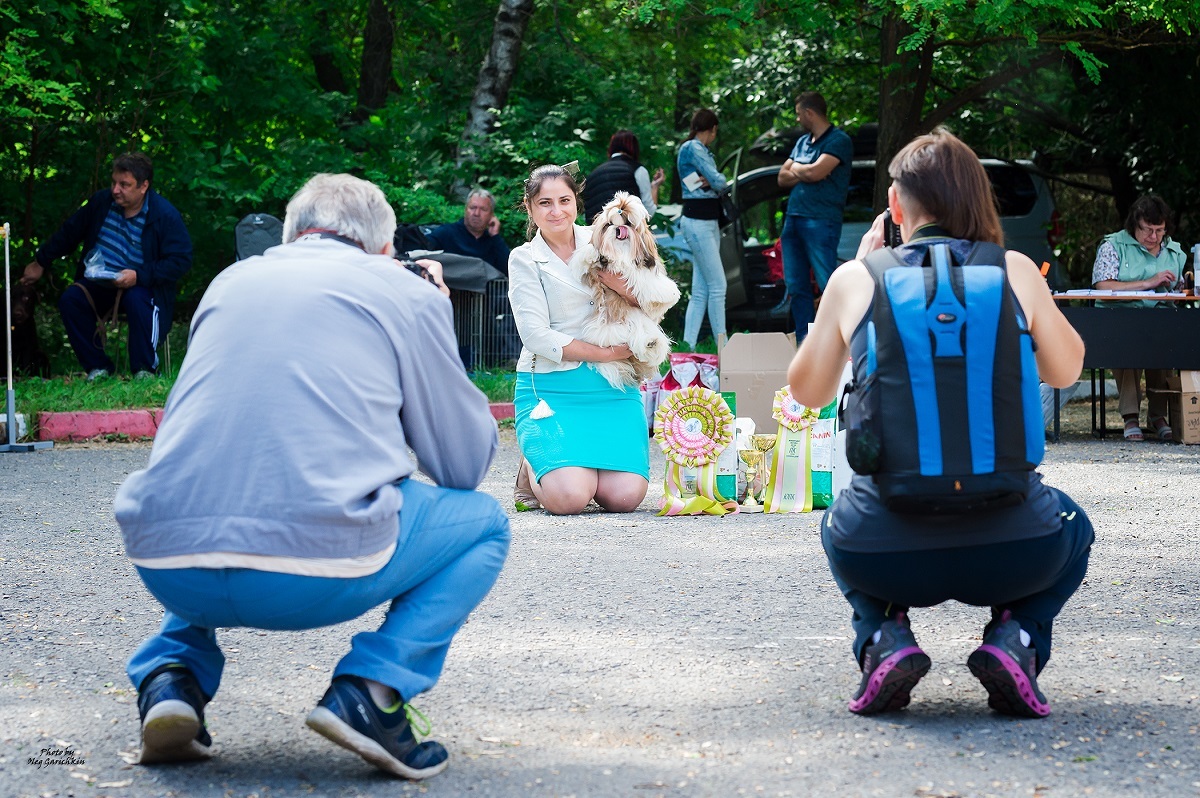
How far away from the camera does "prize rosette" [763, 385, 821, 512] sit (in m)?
6.99

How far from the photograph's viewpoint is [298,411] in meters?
2.83

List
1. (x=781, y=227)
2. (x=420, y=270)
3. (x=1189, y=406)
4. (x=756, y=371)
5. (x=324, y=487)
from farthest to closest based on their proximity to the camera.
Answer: (x=781, y=227)
(x=1189, y=406)
(x=756, y=371)
(x=420, y=270)
(x=324, y=487)

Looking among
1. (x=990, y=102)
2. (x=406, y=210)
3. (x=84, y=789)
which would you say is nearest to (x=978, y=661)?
(x=84, y=789)

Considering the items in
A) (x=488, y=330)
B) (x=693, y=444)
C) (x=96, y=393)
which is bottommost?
(x=693, y=444)

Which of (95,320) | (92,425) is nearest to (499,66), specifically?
(95,320)

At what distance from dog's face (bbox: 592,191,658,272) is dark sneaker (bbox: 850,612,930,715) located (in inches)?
142

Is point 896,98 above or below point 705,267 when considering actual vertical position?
above

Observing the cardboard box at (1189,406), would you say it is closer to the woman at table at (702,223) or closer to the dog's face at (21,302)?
the woman at table at (702,223)

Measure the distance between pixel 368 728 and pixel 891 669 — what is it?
121cm

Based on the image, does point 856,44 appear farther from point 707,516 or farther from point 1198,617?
point 1198,617

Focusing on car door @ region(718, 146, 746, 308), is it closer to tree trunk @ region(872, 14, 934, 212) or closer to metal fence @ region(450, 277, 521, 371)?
tree trunk @ region(872, 14, 934, 212)

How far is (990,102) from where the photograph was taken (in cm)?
1692

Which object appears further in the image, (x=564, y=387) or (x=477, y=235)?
(x=477, y=235)

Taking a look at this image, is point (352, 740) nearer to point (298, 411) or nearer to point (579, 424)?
point (298, 411)
